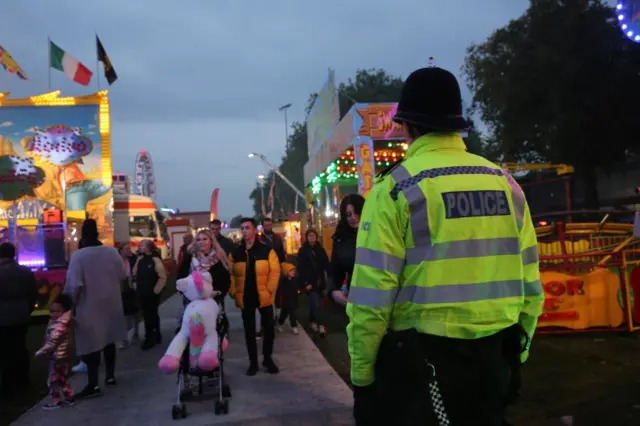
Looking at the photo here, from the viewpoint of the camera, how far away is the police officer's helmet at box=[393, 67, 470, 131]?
2.24 meters

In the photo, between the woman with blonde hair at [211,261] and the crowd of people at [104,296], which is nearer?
the crowd of people at [104,296]

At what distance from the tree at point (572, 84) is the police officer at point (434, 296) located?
24085 millimetres

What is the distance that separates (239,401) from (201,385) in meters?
0.44

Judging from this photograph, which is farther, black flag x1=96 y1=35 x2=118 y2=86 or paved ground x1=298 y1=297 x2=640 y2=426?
black flag x1=96 y1=35 x2=118 y2=86

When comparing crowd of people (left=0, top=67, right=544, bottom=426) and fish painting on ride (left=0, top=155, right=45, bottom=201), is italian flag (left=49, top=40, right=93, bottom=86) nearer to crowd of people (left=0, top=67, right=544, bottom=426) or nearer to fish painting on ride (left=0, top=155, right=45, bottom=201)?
fish painting on ride (left=0, top=155, right=45, bottom=201)

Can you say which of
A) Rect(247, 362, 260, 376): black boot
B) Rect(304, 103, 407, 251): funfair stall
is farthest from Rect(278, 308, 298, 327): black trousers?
Rect(247, 362, 260, 376): black boot

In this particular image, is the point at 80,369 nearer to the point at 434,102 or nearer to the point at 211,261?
the point at 211,261

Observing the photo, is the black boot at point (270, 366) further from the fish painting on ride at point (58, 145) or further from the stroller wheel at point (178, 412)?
the fish painting on ride at point (58, 145)

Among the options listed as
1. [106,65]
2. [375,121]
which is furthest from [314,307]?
[106,65]

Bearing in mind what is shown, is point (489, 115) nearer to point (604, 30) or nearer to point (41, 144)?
point (604, 30)

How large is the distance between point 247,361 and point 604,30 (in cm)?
2243

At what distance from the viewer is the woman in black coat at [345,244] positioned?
5.18 m

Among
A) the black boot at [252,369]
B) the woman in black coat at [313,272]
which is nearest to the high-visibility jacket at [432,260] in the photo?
the black boot at [252,369]

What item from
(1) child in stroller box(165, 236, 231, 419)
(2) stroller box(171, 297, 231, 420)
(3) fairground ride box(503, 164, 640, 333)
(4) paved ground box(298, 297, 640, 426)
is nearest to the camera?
(4) paved ground box(298, 297, 640, 426)
